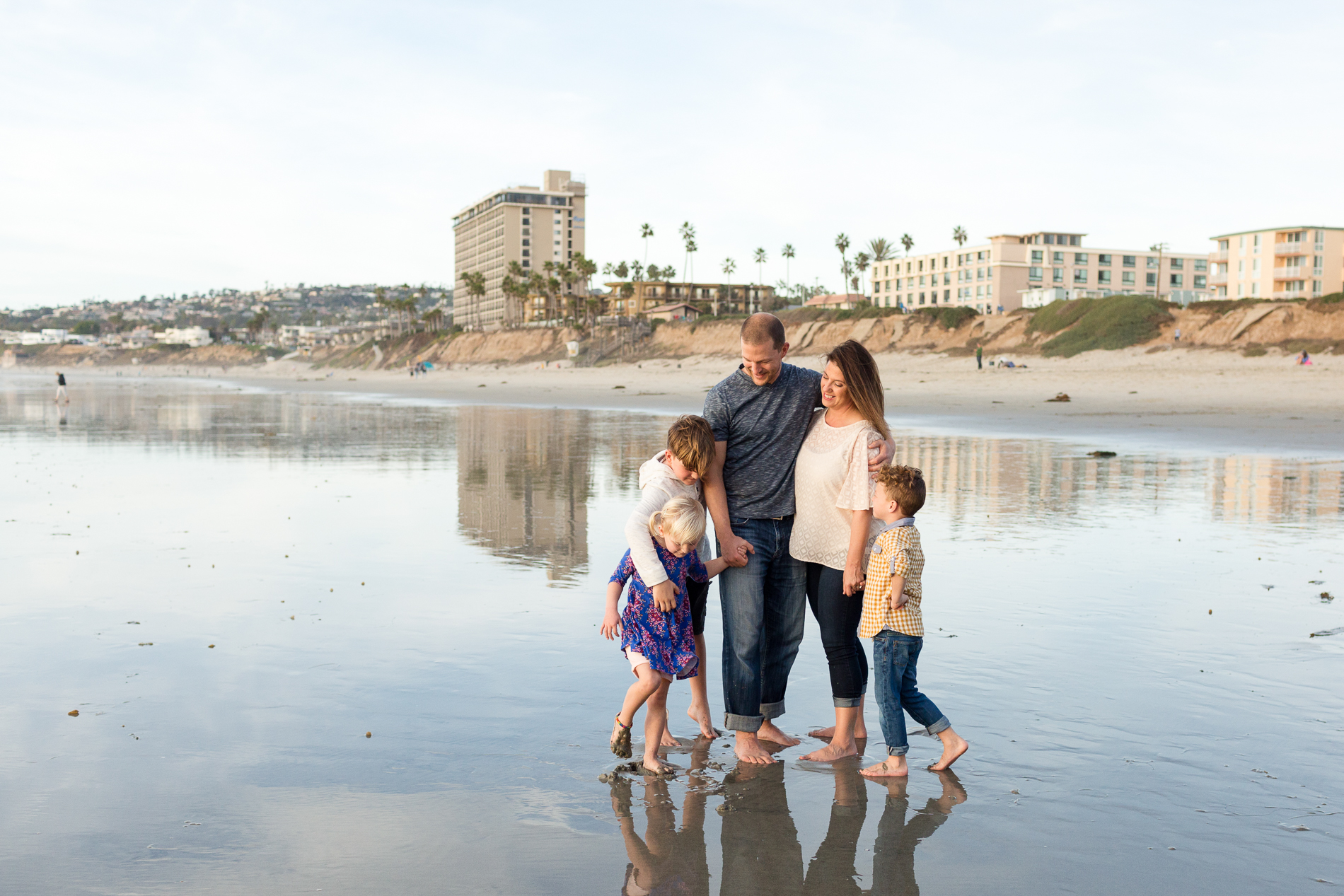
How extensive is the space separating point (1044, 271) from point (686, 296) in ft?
147

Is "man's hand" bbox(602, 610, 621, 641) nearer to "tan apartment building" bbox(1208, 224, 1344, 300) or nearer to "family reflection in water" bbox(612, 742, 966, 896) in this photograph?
"family reflection in water" bbox(612, 742, 966, 896)

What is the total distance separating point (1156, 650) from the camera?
5625mm

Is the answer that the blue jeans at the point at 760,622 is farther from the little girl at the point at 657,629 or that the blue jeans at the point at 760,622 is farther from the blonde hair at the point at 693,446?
the blonde hair at the point at 693,446

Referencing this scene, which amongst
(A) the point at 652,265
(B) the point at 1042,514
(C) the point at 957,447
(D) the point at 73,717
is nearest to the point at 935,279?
(A) the point at 652,265

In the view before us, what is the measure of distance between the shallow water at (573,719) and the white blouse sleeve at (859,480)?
1.11 m

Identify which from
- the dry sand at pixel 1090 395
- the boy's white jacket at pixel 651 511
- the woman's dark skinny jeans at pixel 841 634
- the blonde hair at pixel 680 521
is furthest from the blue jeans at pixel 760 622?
the dry sand at pixel 1090 395

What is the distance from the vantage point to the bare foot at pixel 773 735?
14.7 ft

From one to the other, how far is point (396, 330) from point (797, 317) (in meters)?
101

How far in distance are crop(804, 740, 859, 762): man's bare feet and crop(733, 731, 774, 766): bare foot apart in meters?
0.18

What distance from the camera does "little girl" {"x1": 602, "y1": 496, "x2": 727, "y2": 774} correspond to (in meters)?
4.14

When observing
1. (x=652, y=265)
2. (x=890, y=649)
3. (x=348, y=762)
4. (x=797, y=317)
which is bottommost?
(x=348, y=762)

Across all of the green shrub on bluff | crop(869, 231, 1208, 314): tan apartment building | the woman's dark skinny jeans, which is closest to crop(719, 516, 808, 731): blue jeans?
the woman's dark skinny jeans

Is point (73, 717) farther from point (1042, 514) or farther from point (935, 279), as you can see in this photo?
point (935, 279)

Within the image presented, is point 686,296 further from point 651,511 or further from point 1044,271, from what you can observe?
point 651,511
